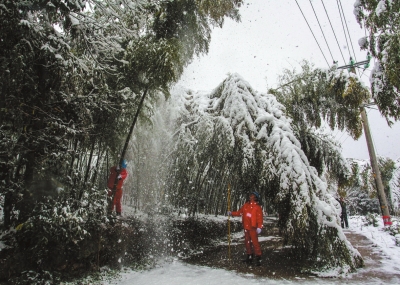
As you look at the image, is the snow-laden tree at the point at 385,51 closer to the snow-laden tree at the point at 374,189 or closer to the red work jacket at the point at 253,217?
the red work jacket at the point at 253,217

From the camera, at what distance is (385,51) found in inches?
146

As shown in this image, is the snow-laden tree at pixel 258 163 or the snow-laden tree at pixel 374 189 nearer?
the snow-laden tree at pixel 258 163

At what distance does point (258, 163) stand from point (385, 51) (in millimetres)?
2814

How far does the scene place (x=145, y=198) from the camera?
9305mm

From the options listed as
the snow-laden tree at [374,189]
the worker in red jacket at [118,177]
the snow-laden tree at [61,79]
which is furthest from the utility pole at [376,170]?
the snow-laden tree at [374,189]

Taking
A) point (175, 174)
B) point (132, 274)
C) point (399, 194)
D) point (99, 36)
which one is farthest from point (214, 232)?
point (399, 194)

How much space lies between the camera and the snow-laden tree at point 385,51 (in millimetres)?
3586

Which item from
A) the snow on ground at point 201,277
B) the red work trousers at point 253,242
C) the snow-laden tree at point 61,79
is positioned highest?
the snow-laden tree at point 61,79

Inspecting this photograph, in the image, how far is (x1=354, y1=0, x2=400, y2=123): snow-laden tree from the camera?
11.8 ft

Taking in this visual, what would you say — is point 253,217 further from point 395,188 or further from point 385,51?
point 395,188

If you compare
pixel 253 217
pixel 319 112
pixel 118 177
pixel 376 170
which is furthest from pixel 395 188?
pixel 118 177

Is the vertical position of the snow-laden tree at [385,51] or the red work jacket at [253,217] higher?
the snow-laden tree at [385,51]

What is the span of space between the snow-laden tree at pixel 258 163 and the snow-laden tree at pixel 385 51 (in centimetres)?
157

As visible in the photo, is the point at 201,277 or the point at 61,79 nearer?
the point at 61,79
